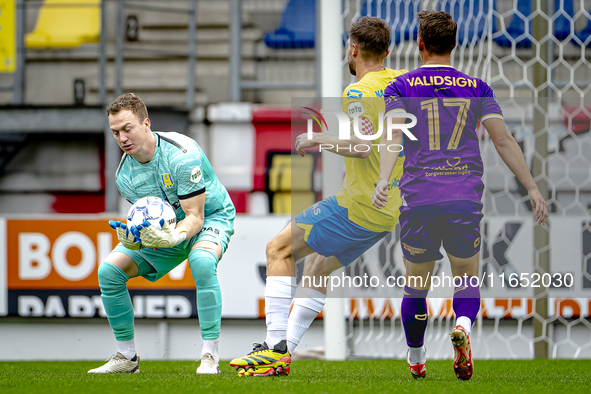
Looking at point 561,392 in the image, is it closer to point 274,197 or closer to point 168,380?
point 168,380

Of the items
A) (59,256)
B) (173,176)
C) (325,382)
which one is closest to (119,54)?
(59,256)

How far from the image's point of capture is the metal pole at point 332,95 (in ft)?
14.1

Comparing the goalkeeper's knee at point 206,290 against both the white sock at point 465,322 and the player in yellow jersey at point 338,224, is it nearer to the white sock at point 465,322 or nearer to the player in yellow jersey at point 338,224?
the player in yellow jersey at point 338,224

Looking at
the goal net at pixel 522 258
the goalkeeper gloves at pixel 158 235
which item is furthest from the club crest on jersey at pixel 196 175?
the goal net at pixel 522 258

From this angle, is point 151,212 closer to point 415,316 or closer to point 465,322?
point 415,316

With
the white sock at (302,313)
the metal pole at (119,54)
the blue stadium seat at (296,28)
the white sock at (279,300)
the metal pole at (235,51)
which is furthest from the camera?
the blue stadium seat at (296,28)

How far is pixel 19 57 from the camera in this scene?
6.89 meters

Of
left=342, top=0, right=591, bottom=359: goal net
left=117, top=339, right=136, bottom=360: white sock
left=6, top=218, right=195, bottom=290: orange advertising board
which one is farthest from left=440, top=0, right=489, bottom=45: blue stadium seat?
left=117, top=339, right=136, bottom=360: white sock

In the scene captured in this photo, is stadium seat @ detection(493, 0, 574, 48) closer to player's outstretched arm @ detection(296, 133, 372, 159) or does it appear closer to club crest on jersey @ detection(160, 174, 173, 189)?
player's outstretched arm @ detection(296, 133, 372, 159)

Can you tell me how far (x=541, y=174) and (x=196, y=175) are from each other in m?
2.72

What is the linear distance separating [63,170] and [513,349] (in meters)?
5.03

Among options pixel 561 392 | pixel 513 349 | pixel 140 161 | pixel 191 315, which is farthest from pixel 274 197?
pixel 561 392

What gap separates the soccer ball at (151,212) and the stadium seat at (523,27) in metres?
3.99

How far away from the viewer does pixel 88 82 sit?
23.4 ft
